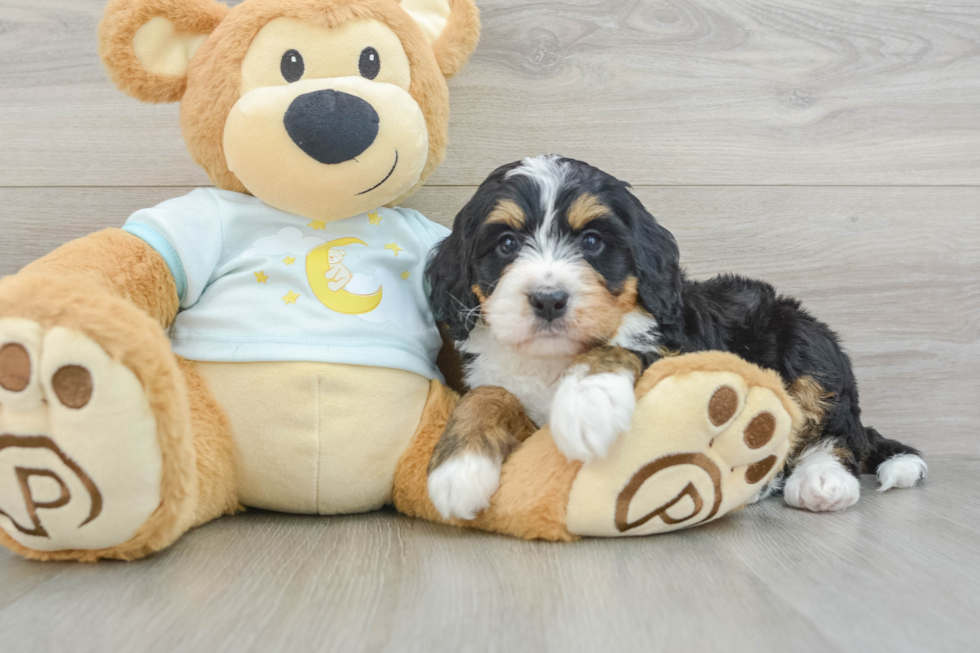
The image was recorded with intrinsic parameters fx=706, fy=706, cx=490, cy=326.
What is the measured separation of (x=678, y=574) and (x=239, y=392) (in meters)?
0.86

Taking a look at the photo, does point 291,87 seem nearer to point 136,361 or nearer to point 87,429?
point 136,361

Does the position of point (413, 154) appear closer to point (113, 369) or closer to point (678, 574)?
point (113, 369)

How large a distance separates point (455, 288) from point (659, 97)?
0.98m

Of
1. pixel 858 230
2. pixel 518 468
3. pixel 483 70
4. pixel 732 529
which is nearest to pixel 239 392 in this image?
pixel 518 468

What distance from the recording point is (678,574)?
42.8 inches

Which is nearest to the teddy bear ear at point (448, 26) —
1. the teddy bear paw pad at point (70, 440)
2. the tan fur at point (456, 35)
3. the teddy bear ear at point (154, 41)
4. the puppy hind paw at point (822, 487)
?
the tan fur at point (456, 35)

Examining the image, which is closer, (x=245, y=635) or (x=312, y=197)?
(x=245, y=635)

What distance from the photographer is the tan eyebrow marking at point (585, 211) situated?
1348 millimetres

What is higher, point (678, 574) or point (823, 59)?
point (823, 59)

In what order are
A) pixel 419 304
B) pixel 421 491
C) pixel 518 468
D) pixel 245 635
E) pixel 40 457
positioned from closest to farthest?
pixel 245 635, pixel 40 457, pixel 518 468, pixel 421 491, pixel 419 304

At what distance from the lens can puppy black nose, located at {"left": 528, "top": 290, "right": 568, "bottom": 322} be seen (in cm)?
126

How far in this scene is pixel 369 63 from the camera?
1.42 metres

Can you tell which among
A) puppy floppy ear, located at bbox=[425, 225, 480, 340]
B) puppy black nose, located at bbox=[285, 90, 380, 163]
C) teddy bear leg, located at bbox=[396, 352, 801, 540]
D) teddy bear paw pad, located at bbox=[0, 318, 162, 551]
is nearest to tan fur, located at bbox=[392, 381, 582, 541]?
teddy bear leg, located at bbox=[396, 352, 801, 540]

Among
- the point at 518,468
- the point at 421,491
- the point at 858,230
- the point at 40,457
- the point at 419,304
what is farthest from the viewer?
the point at 858,230
